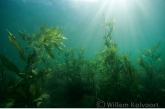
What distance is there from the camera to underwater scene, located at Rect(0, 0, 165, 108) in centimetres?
311

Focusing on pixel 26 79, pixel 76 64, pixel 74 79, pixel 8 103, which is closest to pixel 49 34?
pixel 26 79

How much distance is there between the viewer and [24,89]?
3.04m

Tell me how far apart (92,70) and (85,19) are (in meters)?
17.4

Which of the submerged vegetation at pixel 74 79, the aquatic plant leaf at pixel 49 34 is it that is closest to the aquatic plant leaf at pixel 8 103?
the submerged vegetation at pixel 74 79

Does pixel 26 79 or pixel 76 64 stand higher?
pixel 76 64

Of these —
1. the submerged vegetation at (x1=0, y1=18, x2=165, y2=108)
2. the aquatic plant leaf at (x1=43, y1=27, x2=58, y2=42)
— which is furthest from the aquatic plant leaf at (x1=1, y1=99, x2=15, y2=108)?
the aquatic plant leaf at (x1=43, y1=27, x2=58, y2=42)

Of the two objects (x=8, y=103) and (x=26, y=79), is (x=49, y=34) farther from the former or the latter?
(x=8, y=103)

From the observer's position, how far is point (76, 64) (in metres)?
9.65

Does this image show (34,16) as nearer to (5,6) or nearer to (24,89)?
(5,6)

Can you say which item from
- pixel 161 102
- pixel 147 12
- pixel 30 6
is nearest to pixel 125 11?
pixel 147 12

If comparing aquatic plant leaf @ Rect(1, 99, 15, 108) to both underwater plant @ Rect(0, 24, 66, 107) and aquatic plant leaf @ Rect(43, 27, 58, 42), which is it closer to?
underwater plant @ Rect(0, 24, 66, 107)

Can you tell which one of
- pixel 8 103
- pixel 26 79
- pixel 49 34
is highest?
pixel 49 34

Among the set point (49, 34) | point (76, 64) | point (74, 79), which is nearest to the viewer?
point (49, 34)

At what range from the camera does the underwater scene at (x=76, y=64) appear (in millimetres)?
3109
